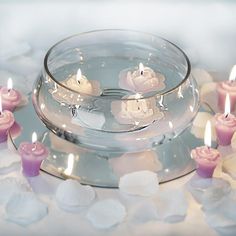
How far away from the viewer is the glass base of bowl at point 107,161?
94 centimetres

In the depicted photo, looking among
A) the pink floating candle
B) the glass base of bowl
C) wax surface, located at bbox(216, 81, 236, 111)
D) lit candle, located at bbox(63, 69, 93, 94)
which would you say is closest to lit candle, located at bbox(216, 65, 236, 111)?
wax surface, located at bbox(216, 81, 236, 111)

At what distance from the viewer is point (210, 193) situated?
0.91 metres

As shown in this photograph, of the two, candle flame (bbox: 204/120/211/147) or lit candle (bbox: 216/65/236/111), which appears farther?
lit candle (bbox: 216/65/236/111)

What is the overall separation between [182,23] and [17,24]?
31cm

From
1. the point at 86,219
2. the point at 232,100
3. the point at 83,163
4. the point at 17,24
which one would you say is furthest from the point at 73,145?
the point at 17,24

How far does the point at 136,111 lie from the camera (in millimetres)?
993

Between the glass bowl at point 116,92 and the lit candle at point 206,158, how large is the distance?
7 centimetres

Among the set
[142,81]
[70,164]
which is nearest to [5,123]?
[70,164]

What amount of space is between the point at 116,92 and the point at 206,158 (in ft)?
0.78

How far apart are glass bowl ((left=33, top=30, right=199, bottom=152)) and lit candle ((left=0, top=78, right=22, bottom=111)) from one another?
0.03 meters

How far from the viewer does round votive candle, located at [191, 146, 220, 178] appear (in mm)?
922

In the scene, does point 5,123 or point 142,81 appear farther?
point 142,81

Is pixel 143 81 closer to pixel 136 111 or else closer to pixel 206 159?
pixel 136 111

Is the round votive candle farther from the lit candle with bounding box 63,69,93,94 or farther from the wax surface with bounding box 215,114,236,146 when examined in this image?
the lit candle with bounding box 63,69,93,94
